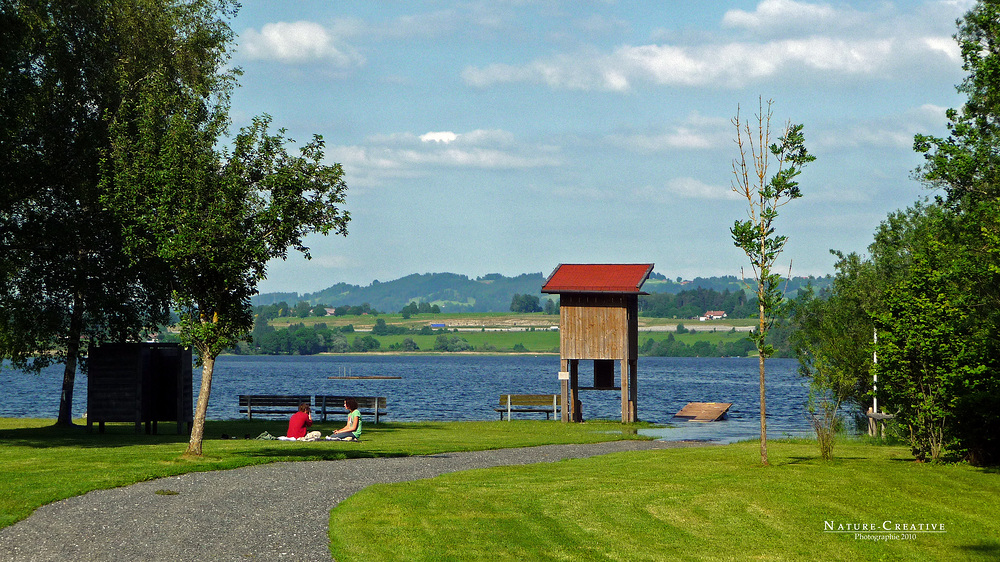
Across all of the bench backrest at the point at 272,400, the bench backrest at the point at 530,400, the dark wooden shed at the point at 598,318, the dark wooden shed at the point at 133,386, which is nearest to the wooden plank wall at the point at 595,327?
the dark wooden shed at the point at 598,318

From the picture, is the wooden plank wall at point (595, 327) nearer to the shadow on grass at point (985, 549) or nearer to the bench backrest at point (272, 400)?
the bench backrest at point (272, 400)

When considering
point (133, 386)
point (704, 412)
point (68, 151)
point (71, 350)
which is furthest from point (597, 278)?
point (68, 151)

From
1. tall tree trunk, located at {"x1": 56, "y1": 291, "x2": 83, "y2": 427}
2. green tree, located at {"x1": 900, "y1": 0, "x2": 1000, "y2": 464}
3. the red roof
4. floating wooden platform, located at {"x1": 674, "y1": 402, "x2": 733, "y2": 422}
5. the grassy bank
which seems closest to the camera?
the grassy bank

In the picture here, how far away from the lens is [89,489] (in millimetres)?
15141

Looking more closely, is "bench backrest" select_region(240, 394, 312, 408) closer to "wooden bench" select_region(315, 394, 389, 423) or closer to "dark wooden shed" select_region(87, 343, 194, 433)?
"wooden bench" select_region(315, 394, 389, 423)

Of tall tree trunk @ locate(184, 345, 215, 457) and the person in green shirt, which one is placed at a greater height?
tall tree trunk @ locate(184, 345, 215, 457)

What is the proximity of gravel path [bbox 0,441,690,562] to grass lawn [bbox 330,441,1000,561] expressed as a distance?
62 cm

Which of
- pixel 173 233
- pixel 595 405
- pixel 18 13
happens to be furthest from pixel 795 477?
pixel 595 405

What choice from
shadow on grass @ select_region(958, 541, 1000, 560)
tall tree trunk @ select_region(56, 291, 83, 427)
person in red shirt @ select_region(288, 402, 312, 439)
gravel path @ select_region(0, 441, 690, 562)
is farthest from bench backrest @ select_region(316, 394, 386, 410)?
shadow on grass @ select_region(958, 541, 1000, 560)

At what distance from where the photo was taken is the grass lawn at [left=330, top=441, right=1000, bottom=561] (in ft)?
38.4

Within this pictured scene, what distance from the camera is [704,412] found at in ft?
164

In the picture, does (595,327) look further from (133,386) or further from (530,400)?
(133,386)

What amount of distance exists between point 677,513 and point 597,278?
2647cm

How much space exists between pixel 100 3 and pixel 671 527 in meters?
23.2
